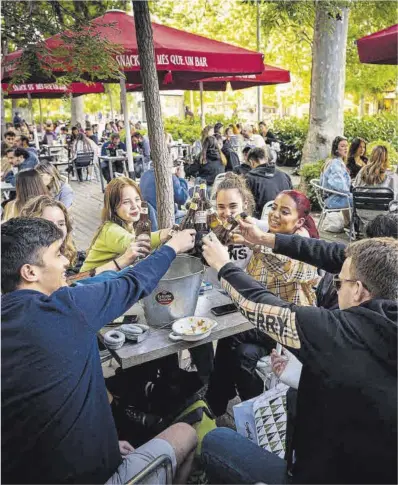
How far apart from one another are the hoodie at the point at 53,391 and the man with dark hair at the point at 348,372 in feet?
2.06

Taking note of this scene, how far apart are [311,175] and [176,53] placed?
4.72m

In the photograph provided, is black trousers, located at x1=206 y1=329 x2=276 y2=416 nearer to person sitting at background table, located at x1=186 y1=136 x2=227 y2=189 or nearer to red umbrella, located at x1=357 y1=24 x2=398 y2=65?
red umbrella, located at x1=357 y1=24 x2=398 y2=65

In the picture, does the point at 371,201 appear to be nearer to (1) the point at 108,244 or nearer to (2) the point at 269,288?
(2) the point at 269,288

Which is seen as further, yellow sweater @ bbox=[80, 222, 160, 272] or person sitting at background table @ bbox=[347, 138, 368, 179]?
person sitting at background table @ bbox=[347, 138, 368, 179]

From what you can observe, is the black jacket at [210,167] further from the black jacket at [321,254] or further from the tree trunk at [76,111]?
the tree trunk at [76,111]

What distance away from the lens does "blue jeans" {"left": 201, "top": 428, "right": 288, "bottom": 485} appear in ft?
6.07

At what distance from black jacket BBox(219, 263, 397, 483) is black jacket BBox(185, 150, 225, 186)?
21.0ft

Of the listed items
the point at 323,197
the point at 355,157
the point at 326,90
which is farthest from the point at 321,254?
the point at 326,90

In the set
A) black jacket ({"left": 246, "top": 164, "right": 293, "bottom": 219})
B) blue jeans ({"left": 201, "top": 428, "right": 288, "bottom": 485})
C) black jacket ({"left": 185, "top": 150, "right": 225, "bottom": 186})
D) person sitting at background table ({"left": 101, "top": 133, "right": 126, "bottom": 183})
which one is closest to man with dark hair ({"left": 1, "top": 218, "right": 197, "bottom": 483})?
blue jeans ({"left": 201, "top": 428, "right": 288, "bottom": 485})

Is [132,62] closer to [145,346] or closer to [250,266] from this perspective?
[250,266]

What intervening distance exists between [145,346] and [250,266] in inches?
47.5

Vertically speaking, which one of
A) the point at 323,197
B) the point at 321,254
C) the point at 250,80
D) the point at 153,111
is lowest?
the point at 323,197

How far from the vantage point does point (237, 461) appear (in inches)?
75.5

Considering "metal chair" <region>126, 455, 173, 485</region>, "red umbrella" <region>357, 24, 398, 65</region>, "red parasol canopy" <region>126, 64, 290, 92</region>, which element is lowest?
"metal chair" <region>126, 455, 173, 485</region>
